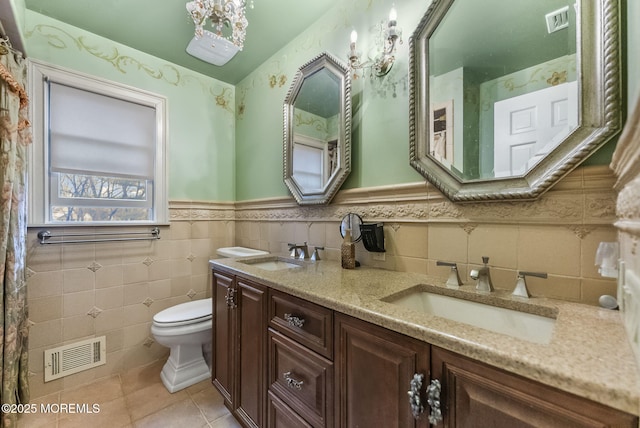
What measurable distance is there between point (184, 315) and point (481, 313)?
5.85 ft

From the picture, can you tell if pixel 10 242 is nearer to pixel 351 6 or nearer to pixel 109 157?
pixel 109 157

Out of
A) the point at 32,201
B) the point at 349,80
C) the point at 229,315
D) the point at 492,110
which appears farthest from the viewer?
the point at 32,201

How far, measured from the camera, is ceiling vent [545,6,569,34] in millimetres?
911

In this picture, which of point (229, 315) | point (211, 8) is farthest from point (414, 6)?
point (229, 315)

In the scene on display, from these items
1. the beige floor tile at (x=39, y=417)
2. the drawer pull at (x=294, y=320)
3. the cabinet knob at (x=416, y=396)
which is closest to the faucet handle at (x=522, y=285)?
the cabinet knob at (x=416, y=396)

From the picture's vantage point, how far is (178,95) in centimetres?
225

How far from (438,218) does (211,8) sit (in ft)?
5.11

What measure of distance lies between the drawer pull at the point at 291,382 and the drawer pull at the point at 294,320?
21cm

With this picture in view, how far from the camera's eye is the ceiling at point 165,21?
162 centimetres

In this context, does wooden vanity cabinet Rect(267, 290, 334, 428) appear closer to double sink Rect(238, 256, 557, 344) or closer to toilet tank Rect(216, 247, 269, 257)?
double sink Rect(238, 256, 557, 344)

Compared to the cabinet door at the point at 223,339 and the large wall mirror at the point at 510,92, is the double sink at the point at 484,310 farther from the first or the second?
the cabinet door at the point at 223,339

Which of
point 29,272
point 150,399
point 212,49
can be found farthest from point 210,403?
point 212,49

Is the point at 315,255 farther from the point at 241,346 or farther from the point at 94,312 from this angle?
the point at 94,312

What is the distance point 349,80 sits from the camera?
5.06 feet
